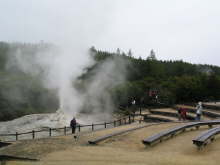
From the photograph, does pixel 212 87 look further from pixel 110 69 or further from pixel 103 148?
pixel 103 148

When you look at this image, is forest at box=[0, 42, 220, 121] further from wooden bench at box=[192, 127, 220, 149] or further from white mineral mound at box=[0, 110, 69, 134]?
wooden bench at box=[192, 127, 220, 149]

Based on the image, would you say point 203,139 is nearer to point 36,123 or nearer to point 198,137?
point 198,137

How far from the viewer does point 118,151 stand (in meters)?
9.01

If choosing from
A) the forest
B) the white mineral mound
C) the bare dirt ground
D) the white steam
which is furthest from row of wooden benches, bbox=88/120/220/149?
the forest

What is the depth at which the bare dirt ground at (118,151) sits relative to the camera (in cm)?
752

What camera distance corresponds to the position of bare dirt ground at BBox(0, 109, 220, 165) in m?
7.52

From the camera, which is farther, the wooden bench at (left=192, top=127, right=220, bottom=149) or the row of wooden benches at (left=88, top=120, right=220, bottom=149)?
the row of wooden benches at (left=88, top=120, right=220, bottom=149)

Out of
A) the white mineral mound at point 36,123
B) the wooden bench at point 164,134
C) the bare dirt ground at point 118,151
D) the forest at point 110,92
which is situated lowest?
the white mineral mound at point 36,123

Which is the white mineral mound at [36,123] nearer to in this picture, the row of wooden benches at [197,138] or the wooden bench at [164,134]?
the row of wooden benches at [197,138]

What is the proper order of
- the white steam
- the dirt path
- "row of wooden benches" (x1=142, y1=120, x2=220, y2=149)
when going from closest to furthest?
1. the dirt path
2. "row of wooden benches" (x1=142, y1=120, x2=220, y2=149)
3. the white steam

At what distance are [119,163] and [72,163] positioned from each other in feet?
4.24

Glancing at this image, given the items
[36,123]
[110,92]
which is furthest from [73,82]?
[36,123]

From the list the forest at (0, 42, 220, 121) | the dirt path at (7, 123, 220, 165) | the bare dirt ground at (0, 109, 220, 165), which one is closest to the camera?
the dirt path at (7, 123, 220, 165)


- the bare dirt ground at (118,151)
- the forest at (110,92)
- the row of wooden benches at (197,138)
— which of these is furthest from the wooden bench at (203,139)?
the forest at (110,92)
